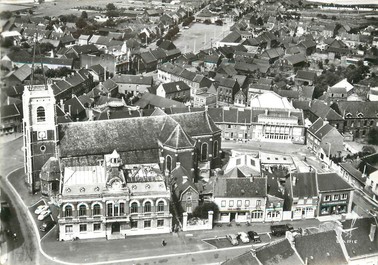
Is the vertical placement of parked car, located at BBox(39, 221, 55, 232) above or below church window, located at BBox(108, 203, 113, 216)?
below

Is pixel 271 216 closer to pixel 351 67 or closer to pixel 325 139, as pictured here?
pixel 325 139

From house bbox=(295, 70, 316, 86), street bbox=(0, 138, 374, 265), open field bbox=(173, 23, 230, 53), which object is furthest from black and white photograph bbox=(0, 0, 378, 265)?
open field bbox=(173, 23, 230, 53)

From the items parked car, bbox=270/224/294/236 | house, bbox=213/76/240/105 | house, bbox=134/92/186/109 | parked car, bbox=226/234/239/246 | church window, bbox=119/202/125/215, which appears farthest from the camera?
house, bbox=213/76/240/105

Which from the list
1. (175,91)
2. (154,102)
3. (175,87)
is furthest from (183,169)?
(175,87)

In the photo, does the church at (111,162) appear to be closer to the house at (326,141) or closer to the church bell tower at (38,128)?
the church bell tower at (38,128)

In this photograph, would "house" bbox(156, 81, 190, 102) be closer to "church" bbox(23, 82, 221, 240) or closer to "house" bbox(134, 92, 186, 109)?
"house" bbox(134, 92, 186, 109)

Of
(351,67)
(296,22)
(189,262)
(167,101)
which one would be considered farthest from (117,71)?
(296,22)

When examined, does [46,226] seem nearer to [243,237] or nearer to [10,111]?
[243,237]
